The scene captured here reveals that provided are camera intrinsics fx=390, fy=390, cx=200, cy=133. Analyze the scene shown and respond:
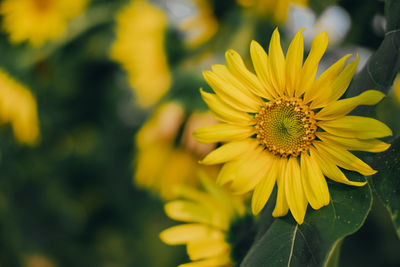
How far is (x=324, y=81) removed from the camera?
0.36m

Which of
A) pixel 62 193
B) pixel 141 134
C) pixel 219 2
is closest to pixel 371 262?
pixel 141 134

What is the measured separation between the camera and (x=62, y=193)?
1.74 meters

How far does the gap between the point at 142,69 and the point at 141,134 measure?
27cm

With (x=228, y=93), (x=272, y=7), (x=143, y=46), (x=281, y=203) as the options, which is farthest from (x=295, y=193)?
(x=143, y=46)

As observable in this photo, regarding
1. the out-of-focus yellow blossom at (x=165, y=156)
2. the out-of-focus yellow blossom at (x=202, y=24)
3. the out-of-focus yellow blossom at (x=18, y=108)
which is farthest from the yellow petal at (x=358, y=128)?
the out-of-focus yellow blossom at (x=18, y=108)

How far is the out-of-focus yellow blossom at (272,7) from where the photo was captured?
0.76 metres

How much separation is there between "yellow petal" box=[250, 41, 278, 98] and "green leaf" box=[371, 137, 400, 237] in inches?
4.9

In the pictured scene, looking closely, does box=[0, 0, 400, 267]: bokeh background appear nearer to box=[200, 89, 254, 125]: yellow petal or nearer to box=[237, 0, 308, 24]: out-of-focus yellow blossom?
box=[237, 0, 308, 24]: out-of-focus yellow blossom

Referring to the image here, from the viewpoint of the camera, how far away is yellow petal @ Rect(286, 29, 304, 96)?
0.35 m

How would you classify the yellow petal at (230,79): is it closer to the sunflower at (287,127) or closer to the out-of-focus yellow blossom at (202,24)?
the sunflower at (287,127)

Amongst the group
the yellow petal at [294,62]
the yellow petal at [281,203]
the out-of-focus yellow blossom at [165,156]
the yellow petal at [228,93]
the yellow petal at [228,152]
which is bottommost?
the yellow petal at [281,203]

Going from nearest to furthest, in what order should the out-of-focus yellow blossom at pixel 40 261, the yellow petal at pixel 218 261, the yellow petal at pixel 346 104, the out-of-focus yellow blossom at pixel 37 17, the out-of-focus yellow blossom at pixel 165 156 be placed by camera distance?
the yellow petal at pixel 346 104
the yellow petal at pixel 218 261
the out-of-focus yellow blossom at pixel 165 156
the out-of-focus yellow blossom at pixel 37 17
the out-of-focus yellow blossom at pixel 40 261

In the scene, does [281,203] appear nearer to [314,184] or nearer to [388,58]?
[314,184]

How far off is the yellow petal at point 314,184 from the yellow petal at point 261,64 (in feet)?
0.28
